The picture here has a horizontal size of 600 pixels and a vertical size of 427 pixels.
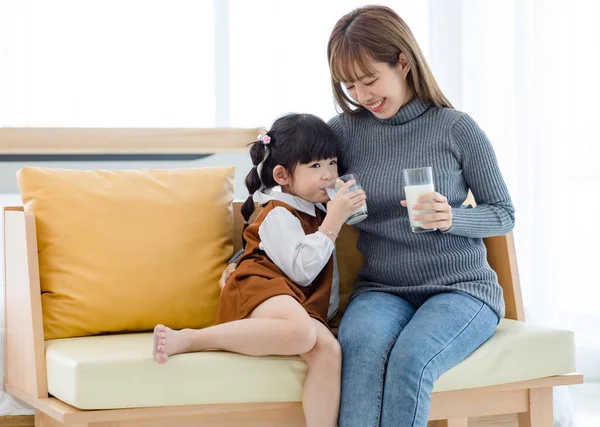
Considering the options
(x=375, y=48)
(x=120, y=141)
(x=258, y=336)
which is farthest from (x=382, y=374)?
(x=120, y=141)

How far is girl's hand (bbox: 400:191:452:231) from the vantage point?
63.6 inches

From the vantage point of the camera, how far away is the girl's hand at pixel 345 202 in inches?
67.5

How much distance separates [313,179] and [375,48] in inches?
12.9

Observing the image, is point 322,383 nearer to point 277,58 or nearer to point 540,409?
point 540,409

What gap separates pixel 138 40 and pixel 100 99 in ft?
1.00

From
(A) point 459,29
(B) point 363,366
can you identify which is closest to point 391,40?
(B) point 363,366

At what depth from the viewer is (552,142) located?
2918 millimetres

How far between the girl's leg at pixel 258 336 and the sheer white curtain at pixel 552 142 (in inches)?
→ 63.1

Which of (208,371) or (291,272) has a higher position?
(291,272)

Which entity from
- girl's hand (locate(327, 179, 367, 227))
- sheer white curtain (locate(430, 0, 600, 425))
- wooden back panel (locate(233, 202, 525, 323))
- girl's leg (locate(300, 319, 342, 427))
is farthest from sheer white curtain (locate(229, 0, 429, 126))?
girl's leg (locate(300, 319, 342, 427))

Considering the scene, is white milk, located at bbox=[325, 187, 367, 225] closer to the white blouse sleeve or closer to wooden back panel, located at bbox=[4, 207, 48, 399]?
the white blouse sleeve

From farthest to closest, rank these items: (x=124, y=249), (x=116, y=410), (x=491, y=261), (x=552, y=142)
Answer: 1. (x=552, y=142)
2. (x=491, y=261)
3. (x=124, y=249)
4. (x=116, y=410)

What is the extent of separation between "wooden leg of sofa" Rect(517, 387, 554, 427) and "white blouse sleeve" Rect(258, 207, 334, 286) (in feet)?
1.84

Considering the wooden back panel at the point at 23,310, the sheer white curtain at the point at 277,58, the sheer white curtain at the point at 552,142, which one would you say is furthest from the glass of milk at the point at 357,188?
the sheer white curtain at the point at 277,58
